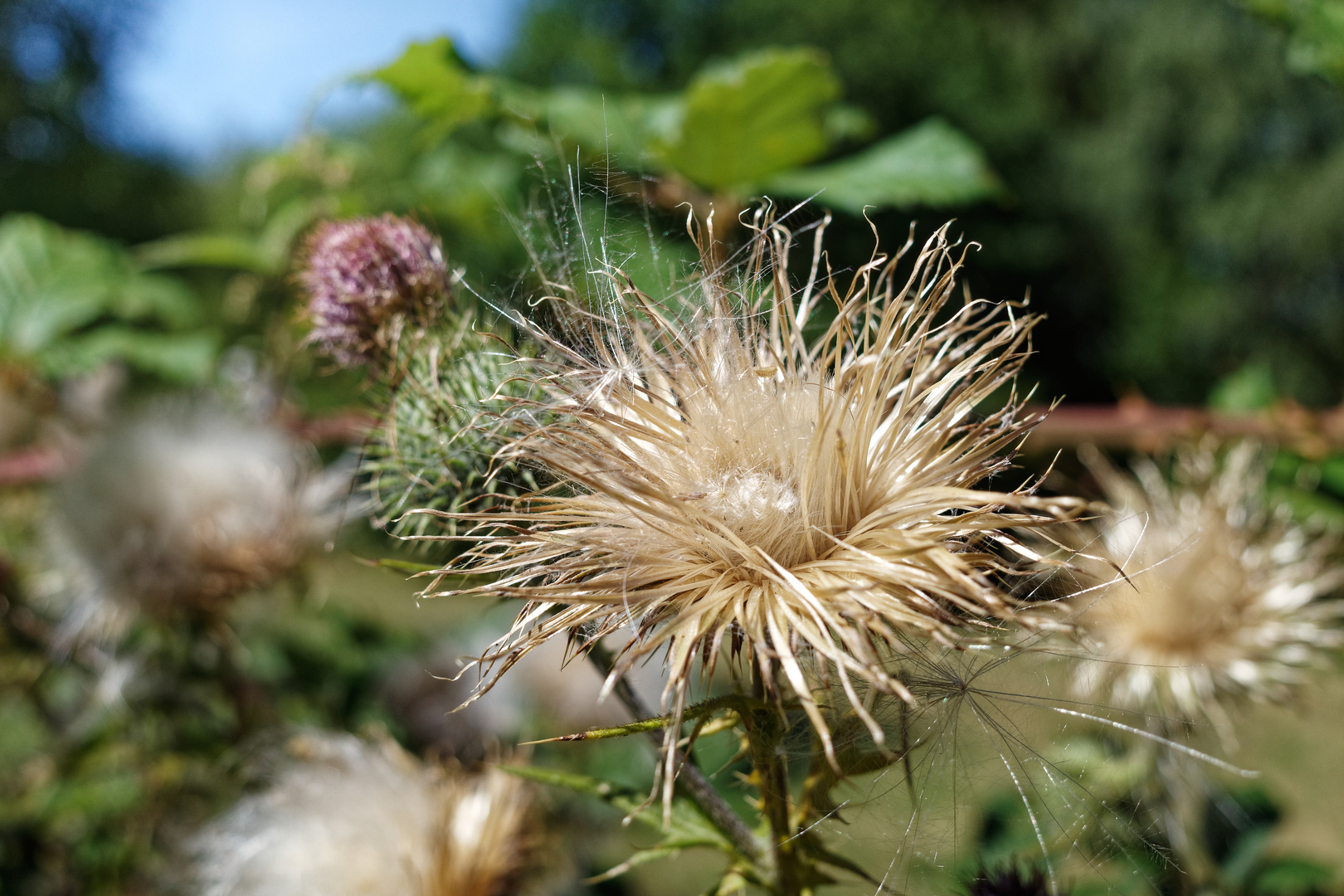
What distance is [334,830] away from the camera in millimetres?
1489

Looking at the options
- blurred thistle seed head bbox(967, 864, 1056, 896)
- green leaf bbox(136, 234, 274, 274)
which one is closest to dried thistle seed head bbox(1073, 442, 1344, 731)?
blurred thistle seed head bbox(967, 864, 1056, 896)

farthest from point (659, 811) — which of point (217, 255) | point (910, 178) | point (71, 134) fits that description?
point (71, 134)

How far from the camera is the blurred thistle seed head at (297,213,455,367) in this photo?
117cm

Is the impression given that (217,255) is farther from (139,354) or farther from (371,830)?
(371,830)

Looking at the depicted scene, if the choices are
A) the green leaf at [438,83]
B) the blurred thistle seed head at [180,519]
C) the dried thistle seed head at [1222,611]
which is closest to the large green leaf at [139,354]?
the blurred thistle seed head at [180,519]

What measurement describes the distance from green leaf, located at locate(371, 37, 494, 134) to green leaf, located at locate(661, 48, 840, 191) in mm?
539

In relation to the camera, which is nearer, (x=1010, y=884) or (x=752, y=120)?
(x=1010, y=884)

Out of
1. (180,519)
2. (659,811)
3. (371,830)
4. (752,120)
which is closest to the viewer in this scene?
(659,811)

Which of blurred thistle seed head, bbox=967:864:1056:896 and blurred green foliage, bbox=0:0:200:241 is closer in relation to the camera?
blurred thistle seed head, bbox=967:864:1056:896

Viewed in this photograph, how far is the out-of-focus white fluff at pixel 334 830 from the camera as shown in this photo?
4.53 ft

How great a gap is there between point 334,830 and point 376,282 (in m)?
0.89

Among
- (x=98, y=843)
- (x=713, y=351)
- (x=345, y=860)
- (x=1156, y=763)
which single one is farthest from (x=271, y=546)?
(x=1156, y=763)

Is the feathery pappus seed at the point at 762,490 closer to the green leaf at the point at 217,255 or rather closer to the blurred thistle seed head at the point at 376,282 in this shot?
the blurred thistle seed head at the point at 376,282

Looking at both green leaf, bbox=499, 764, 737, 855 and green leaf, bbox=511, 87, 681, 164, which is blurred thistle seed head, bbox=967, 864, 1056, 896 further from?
green leaf, bbox=511, 87, 681, 164
